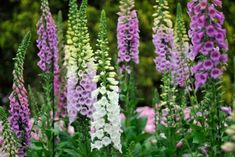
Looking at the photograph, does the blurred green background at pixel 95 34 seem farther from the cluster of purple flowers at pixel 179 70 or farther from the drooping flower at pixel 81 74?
the drooping flower at pixel 81 74

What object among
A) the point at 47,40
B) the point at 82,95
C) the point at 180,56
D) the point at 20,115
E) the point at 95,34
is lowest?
the point at 20,115

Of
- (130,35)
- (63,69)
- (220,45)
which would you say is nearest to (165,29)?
(130,35)

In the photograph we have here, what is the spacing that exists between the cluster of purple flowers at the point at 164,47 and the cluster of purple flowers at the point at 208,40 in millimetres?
2485

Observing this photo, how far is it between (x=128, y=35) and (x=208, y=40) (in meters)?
2.59

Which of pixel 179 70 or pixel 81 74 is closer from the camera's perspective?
pixel 81 74

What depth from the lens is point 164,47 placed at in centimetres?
770

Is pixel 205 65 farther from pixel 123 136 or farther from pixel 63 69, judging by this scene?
pixel 63 69

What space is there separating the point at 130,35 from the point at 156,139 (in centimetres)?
124

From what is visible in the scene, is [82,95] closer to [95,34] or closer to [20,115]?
[20,115]

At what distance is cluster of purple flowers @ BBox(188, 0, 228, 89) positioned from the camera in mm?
5031

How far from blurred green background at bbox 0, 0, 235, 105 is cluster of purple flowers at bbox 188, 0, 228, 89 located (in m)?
6.81

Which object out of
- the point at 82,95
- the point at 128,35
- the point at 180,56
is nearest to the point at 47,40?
the point at 128,35

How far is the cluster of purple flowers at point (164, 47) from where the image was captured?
7.64 meters

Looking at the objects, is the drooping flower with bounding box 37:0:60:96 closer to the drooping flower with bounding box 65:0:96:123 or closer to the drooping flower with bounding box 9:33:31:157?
the drooping flower with bounding box 65:0:96:123
